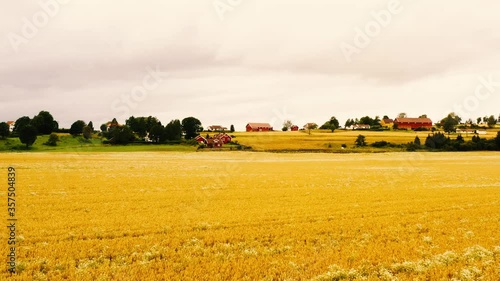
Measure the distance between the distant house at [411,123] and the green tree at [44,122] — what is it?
151802 millimetres

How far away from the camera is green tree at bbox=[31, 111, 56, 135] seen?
145m

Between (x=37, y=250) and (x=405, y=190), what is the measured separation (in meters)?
26.0

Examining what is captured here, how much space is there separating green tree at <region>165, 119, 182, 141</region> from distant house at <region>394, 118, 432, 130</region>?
110741 mm

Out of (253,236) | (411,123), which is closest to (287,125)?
(411,123)

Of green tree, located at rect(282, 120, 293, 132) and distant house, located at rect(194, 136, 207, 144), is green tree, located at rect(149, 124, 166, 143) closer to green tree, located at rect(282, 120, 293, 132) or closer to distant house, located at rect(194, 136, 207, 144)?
distant house, located at rect(194, 136, 207, 144)

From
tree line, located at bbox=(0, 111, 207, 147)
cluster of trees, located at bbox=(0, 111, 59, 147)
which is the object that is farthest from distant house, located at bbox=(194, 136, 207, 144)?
cluster of trees, located at bbox=(0, 111, 59, 147)

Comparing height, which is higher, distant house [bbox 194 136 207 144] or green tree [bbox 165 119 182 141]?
green tree [bbox 165 119 182 141]

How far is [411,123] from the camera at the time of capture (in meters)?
190

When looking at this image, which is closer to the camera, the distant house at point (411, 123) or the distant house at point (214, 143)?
the distant house at point (214, 143)

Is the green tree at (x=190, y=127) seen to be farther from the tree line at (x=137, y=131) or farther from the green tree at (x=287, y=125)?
the green tree at (x=287, y=125)

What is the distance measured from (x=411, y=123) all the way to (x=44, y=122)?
165 m

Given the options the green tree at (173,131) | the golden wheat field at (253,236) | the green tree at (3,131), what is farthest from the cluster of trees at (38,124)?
the golden wheat field at (253,236)

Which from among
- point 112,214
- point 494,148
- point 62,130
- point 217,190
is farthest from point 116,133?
point 494,148

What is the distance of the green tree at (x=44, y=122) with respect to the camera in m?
145
